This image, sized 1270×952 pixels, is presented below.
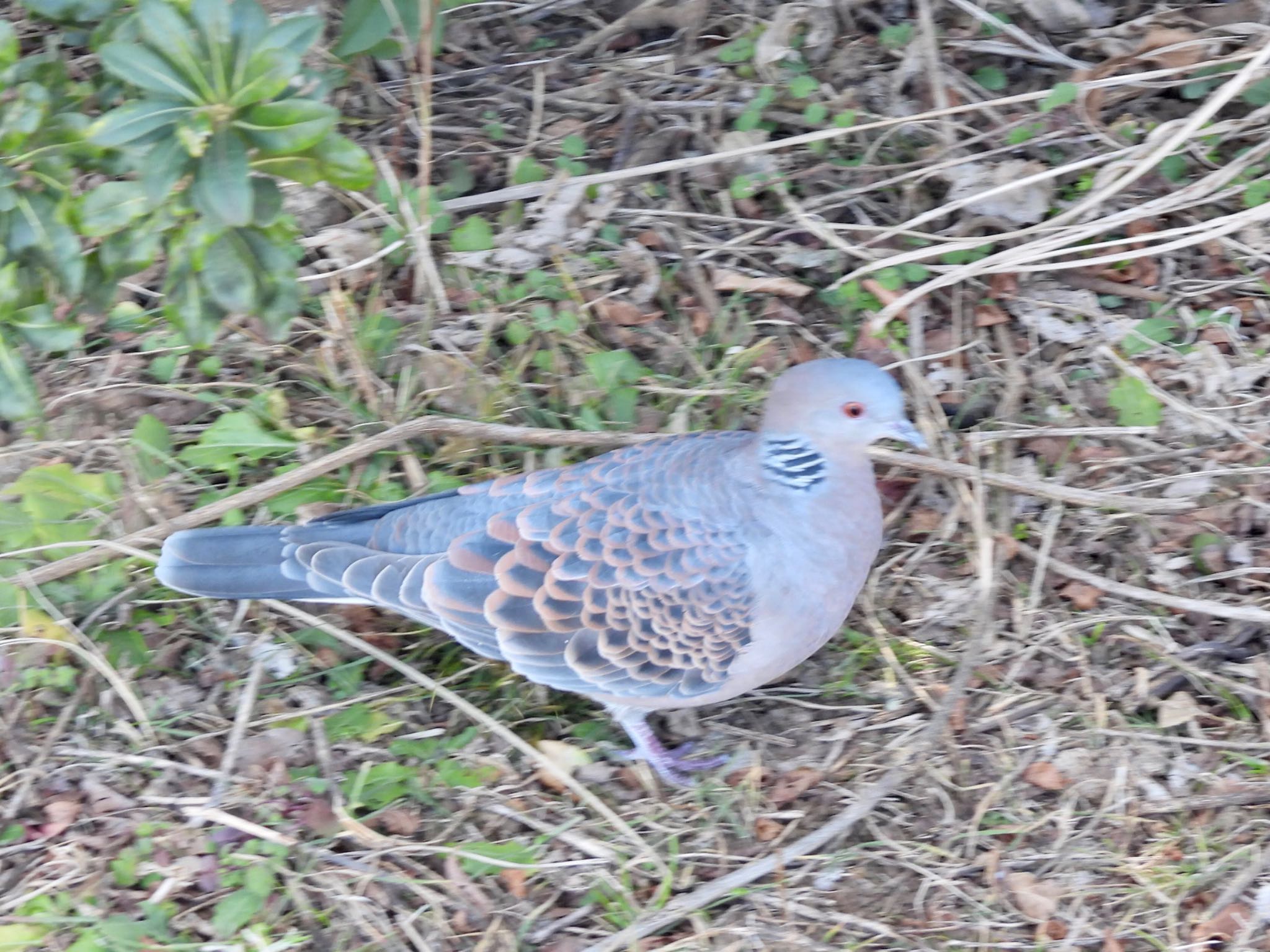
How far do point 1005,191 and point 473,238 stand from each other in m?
Answer: 1.63

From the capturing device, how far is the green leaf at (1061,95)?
12.4 ft

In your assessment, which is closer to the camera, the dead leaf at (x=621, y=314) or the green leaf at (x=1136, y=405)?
the green leaf at (x=1136, y=405)

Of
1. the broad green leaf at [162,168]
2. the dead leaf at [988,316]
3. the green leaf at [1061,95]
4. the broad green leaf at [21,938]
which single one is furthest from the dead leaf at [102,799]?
the green leaf at [1061,95]

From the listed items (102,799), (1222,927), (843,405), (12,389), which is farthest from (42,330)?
(1222,927)

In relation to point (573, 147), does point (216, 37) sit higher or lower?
higher

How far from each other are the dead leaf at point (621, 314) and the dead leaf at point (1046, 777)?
1703mm

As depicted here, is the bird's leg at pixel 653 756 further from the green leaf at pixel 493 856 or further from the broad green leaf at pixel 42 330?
the broad green leaf at pixel 42 330

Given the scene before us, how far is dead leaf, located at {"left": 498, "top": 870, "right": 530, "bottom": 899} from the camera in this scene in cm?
293

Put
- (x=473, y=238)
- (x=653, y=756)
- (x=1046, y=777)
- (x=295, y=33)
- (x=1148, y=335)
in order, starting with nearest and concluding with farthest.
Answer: (x=295, y=33) < (x=1046, y=777) < (x=653, y=756) < (x=1148, y=335) < (x=473, y=238)

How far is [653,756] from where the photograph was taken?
3143mm

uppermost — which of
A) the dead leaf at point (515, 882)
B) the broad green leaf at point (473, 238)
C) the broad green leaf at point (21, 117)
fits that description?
the broad green leaf at point (21, 117)

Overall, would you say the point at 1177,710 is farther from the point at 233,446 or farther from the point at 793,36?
the point at 233,446

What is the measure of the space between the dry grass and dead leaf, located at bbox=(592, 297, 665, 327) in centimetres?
4

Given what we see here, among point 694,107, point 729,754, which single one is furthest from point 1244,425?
point 694,107
